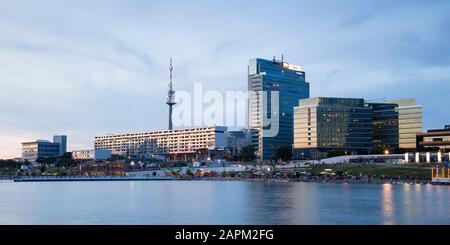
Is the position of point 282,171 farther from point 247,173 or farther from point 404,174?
point 404,174
